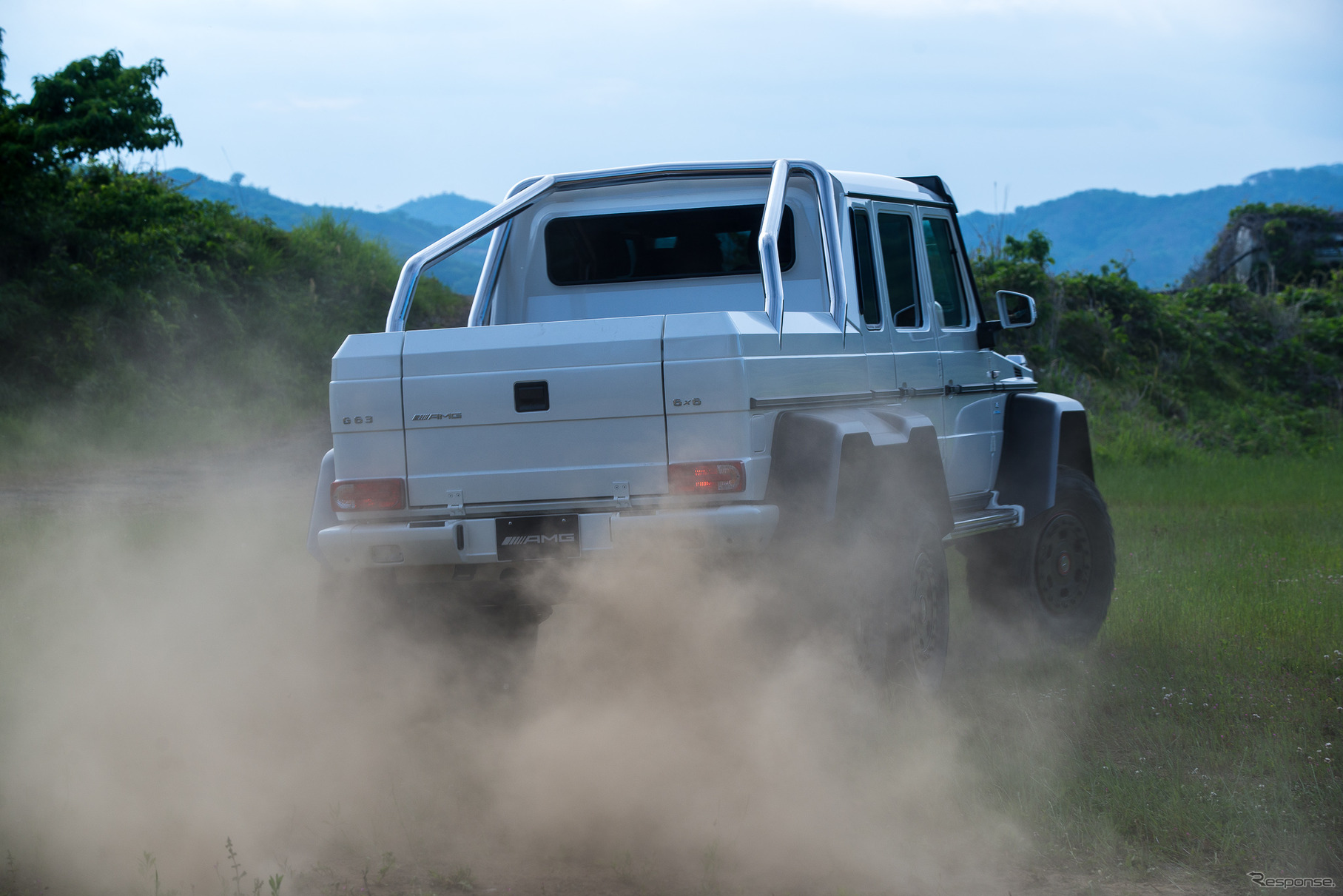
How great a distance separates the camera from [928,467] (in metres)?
5.87

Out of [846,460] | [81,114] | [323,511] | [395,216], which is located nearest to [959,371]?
[846,460]

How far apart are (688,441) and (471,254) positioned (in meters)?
61.9

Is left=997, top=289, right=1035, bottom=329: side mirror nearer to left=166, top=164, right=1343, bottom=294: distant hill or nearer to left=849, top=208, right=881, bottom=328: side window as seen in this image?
left=849, top=208, right=881, bottom=328: side window

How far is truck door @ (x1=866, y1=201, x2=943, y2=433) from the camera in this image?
20.5 ft

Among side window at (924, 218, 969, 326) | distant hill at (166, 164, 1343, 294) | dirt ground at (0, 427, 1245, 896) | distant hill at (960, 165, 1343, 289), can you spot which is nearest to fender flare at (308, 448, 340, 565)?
dirt ground at (0, 427, 1245, 896)

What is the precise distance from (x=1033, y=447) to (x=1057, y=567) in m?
0.73

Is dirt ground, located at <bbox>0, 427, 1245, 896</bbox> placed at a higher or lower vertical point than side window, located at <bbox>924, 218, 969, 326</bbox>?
lower

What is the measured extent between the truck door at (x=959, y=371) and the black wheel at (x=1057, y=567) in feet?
1.43

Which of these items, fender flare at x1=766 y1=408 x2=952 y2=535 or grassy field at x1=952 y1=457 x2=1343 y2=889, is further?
fender flare at x1=766 y1=408 x2=952 y2=535

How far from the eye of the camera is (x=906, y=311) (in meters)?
6.49

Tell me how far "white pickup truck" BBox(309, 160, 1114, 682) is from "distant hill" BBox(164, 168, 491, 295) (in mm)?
797

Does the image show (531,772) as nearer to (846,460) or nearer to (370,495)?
(370,495)

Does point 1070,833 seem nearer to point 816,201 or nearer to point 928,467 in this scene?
point 928,467

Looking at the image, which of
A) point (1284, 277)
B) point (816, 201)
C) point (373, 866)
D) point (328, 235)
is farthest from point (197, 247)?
point (1284, 277)
